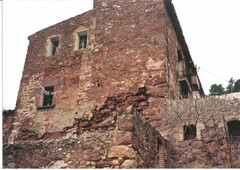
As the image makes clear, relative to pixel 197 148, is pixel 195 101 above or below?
above

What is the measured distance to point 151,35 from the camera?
1002cm

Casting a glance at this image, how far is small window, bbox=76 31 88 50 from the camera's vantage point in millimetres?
11445

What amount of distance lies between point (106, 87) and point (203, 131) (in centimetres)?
353

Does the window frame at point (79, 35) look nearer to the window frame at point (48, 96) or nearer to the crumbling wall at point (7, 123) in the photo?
the window frame at point (48, 96)

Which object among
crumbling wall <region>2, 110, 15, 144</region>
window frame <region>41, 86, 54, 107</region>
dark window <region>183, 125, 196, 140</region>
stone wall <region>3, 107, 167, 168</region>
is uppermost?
window frame <region>41, 86, 54, 107</region>

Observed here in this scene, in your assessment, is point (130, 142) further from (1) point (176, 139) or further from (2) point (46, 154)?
(1) point (176, 139)

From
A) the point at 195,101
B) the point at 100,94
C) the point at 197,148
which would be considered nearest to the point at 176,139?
the point at 197,148

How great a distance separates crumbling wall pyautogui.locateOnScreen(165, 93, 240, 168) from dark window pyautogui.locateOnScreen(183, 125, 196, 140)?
0.40ft

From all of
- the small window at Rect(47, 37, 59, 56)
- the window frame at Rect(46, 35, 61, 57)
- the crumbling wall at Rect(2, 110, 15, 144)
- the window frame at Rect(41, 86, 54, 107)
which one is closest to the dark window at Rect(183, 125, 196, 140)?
the window frame at Rect(41, 86, 54, 107)

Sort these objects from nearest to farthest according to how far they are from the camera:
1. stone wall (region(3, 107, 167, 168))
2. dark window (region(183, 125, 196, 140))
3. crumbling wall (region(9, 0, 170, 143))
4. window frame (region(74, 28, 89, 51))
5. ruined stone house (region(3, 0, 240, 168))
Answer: stone wall (region(3, 107, 167, 168)), ruined stone house (region(3, 0, 240, 168)), dark window (region(183, 125, 196, 140)), crumbling wall (region(9, 0, 170, 143)), window frame (region(74, 28, 89, 51))

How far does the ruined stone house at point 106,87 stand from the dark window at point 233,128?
30cm

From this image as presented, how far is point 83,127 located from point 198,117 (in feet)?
12.2

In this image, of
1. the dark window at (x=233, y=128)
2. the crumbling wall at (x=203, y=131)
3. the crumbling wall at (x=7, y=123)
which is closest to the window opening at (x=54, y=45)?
the crumbling wall at (x=7, y=123)

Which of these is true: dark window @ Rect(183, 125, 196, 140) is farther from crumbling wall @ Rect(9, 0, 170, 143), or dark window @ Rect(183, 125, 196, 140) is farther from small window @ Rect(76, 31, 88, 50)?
small window @ Rect(76, 31, 88, 50)
